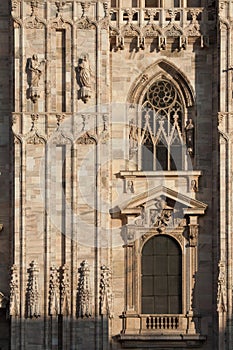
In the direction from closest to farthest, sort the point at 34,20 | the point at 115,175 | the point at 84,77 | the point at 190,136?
the point at 84,77 < the point at 34,20 < the point at 115,175 < the point at 190,136

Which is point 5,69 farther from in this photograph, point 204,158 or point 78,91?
point 204,158

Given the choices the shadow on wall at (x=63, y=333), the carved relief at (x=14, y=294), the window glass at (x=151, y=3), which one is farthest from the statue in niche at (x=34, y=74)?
the shadow on wall at (x=63, y=333)

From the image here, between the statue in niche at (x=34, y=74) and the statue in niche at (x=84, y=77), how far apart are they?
0.85 metres

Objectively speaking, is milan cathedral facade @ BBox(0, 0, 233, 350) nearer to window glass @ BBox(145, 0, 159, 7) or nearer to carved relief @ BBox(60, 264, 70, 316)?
carved relief @ BBox(60, 264, 70, 316)

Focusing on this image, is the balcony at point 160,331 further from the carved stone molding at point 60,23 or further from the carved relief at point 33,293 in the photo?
the carved stone molding at point 60,23

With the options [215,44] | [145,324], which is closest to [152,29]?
[215,44]

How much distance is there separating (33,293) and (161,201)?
3593 millimetres

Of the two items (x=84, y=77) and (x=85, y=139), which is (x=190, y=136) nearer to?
(x=85, y=139)

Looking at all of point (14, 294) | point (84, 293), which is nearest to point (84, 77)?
point (84, 293)

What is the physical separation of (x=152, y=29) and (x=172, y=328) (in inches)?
266

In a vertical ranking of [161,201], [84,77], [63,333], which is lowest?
[63,333]

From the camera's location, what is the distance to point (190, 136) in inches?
1389

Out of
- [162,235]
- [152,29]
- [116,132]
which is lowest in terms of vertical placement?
[162,235]

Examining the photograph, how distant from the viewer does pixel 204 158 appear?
3522cm
